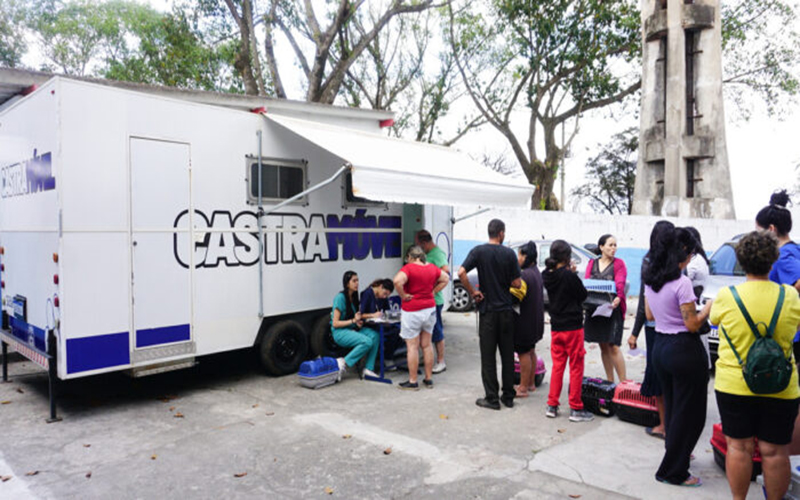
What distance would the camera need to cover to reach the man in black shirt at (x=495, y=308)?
20.2ft

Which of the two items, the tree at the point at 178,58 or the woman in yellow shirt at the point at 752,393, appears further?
the tree at the point at 178,58

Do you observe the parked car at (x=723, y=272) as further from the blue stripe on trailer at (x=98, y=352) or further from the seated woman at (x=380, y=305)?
the blue stripe on trailer at (x=98, y=352)

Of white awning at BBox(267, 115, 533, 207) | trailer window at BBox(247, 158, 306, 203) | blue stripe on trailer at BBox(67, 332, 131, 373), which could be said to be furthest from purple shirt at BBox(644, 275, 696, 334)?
blue stripe on trailer at BBox(67, 332, 131, 373)

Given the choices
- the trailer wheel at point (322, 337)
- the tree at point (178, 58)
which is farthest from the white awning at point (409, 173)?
the tree at point (178, 58)

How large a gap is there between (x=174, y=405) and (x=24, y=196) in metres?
2.72

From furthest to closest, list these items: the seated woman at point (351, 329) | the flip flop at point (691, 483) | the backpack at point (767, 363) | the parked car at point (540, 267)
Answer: the parked car at point (540, 267), the seated woman at point (351, 329), the flip flop at point (691, 483), the backpack at point (767, 363)

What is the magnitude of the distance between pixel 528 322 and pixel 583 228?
11.3 metres

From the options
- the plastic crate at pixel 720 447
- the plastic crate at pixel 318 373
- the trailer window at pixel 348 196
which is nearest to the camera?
the plastic crate at pixel 720 447

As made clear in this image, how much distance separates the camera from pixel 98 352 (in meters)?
5.71

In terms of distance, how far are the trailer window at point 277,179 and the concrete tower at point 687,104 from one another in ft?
48.4

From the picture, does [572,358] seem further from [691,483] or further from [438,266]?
[438,266]

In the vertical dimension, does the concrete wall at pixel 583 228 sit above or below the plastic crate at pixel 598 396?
above

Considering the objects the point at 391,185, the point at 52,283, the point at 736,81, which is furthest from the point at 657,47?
the point at 52,283

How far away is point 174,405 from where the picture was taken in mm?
6297
